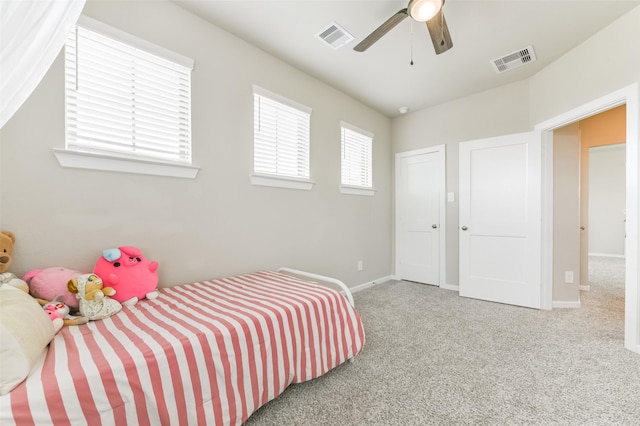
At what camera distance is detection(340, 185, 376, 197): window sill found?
3.48m

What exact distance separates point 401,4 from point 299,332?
96.1 inches

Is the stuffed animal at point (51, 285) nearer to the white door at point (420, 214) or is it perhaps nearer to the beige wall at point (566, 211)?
the white door at point (420, 214)

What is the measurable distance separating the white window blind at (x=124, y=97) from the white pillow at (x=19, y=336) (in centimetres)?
102

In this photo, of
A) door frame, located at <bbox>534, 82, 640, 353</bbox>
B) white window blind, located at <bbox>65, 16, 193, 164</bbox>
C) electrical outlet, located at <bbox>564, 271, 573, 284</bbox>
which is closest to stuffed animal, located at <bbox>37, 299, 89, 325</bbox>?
white window blind, located at <bbox>65, 16, 193, 164</bbox>

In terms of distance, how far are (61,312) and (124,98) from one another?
135 cm

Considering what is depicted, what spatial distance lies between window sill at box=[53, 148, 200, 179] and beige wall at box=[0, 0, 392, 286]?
4 centimetres

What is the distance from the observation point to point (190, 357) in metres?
1.12

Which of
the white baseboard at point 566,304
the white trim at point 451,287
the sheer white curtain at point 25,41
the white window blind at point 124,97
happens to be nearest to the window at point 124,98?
the white window blind at point 124,97

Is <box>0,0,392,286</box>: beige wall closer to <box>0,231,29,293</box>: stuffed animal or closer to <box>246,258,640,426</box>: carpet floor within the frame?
<box>0,231,29,293</box>: stuffed animal

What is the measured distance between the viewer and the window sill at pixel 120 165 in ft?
5.17

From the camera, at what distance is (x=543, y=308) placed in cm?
297

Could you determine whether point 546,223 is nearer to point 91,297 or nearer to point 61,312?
point 91,297

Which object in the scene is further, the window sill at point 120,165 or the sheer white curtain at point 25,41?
the window sill at point 120,165

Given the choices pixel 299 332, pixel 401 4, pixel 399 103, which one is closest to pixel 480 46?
pixel 401 4
